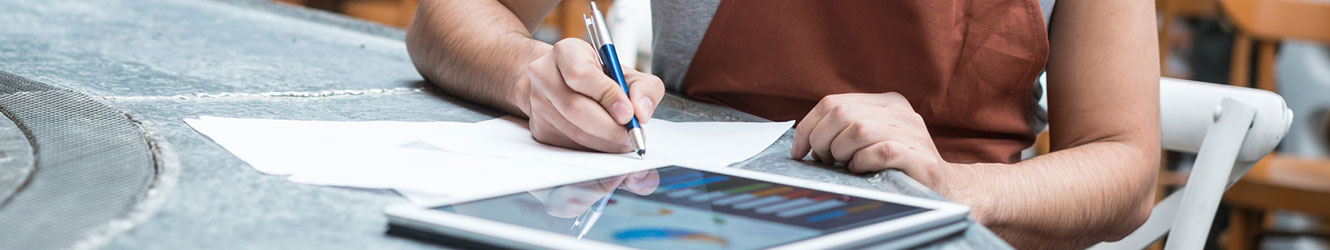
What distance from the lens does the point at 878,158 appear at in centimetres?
55

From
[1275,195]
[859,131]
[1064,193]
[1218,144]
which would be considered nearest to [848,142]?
[859,131]

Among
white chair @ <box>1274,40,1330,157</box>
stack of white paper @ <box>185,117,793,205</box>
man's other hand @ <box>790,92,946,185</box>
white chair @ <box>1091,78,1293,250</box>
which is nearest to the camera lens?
stack of white paper @ <box>185,117,793,205</box>

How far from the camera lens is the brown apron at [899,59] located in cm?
82

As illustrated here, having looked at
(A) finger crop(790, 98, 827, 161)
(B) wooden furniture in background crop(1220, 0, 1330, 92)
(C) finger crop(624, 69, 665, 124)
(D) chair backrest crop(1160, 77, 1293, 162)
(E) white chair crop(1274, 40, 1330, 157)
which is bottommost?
(E) white chair crop(1274, 40, 1330, 157)

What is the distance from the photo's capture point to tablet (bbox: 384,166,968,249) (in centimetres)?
35

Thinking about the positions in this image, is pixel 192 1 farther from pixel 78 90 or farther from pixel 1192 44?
pixel 1192 44

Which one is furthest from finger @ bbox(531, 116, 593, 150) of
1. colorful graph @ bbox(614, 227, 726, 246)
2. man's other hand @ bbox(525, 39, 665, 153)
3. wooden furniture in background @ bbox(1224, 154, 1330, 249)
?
wooden furniture in background @ bbox(1224, 154, 1330, 249)

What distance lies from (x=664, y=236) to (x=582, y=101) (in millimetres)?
244

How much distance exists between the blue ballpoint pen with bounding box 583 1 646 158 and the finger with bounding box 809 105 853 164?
0.32 ft

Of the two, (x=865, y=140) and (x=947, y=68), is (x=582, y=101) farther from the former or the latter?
(x=947, y=68)

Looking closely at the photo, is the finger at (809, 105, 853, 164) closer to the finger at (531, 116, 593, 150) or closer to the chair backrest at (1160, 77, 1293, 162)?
the finger at (531, 116, 593, 150)

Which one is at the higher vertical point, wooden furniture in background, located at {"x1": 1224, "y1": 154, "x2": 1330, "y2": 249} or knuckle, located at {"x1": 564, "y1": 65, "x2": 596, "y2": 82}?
knuckle, located at {"x1": 564, "y1": 65, "x2": 596, "y2": 82}

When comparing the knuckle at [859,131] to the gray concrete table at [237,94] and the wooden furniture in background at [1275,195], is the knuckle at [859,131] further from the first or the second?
the wooden furniture in background at [1275,195]

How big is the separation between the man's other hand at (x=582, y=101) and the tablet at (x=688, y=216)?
0.35ft
